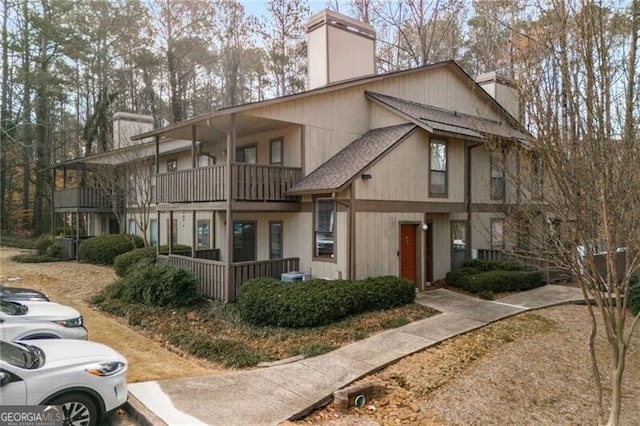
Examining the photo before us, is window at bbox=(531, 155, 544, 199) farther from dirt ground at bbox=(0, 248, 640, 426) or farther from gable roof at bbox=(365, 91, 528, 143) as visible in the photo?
gable roof at bbox=(365, 91, 528, 143)

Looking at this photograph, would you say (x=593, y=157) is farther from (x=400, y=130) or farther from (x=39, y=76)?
(x=39, y=76)

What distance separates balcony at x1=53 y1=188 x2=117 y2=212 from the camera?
22.4 m

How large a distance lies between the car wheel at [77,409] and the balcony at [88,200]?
2004cm

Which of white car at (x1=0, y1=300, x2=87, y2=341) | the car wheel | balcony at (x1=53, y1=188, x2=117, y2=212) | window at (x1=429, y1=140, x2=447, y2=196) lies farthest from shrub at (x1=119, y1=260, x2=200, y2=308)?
balcony at (x1=53, y1=188, x2=117, y2=212)

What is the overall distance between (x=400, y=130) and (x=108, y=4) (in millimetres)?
28390

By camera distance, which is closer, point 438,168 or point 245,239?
point 438,168

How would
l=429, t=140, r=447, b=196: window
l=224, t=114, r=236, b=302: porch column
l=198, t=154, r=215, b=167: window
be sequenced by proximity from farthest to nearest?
l=198, t=154, r=215, b=167: window, l=429, t=140, r=447, b=196: window, l=224, t=114, r=236, b=302: porch column

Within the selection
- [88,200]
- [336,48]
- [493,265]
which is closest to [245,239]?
[336,48]

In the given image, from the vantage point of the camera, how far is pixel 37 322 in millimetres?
7469

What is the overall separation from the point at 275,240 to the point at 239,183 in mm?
3384

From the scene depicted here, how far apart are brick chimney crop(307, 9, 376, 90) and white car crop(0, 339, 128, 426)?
12.4 m

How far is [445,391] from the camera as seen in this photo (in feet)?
20.9

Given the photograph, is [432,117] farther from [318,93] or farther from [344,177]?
[344,177]

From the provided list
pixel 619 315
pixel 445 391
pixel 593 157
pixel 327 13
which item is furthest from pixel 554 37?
pixel 327 13
